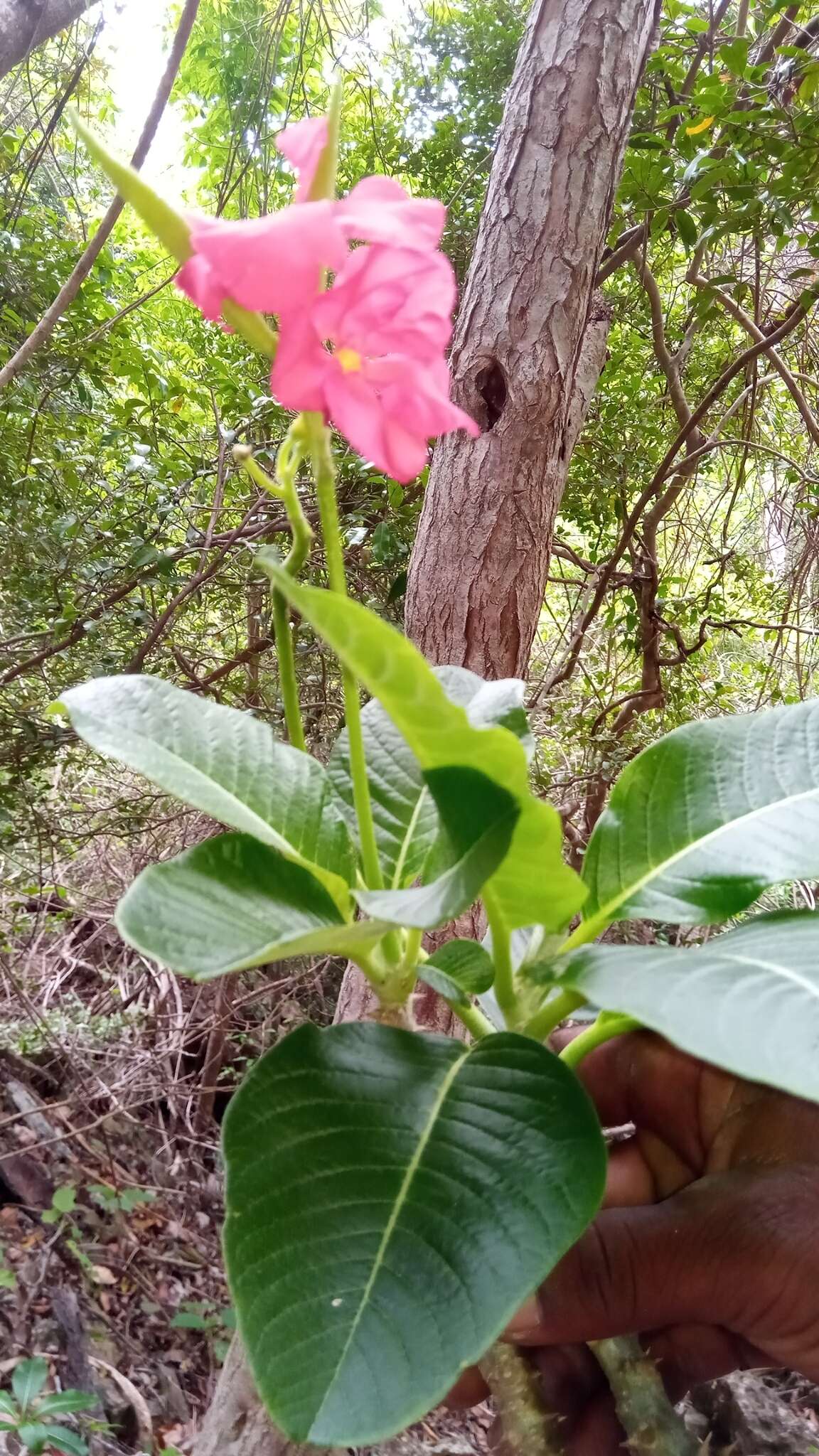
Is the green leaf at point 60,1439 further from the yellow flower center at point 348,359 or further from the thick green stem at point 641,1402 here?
the yellow flower center at point 348,359

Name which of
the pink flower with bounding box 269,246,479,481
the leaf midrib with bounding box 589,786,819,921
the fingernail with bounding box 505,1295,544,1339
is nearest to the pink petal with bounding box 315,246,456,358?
the pink flower with bounding box 269,246,479,481

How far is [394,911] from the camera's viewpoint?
0.38 meters

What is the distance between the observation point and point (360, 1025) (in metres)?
0.50

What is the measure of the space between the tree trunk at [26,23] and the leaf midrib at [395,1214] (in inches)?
85.4

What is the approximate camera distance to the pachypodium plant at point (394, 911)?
1.20 ft

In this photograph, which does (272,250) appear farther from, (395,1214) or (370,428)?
(395,1214)

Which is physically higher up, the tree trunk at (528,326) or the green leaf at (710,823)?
the tree trunk at (528,326)

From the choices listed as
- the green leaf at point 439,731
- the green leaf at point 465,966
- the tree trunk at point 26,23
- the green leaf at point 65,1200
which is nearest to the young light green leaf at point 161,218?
the green leaf at point 439,731

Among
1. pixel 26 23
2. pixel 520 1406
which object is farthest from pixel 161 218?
pixel 26 23

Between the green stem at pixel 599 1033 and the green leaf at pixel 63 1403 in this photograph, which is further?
the green leaf at pixel 63 1403

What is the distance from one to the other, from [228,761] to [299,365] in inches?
9.5

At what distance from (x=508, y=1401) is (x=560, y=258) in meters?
1.45

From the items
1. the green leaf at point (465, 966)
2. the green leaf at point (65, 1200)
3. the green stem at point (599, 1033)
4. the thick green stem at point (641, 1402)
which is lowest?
the green leaf at point (65, 1200)

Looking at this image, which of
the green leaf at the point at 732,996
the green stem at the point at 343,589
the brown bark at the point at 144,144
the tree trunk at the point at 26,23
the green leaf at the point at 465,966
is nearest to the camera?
the green leaf at the point at 732,996
